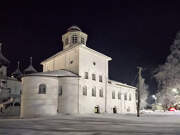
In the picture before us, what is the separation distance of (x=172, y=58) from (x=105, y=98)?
14.0 meters

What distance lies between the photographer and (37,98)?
30641 mm

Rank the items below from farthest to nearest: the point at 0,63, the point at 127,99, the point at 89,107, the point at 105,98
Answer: the point at 0,63 < the point at 127,99 < the point at 105,98 < the point at 89,107

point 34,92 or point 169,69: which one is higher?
point 169,69

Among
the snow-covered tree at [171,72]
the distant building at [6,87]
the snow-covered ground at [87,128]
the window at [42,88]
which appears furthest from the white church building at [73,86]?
the distant building at [6,87]

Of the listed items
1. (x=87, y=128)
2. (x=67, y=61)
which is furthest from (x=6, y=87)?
(x=87, y=128)

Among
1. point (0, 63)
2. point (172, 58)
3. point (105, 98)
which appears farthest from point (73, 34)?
point (0, 63)

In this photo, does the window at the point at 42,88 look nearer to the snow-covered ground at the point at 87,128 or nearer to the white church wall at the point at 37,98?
the white church wall at the point at 37,98

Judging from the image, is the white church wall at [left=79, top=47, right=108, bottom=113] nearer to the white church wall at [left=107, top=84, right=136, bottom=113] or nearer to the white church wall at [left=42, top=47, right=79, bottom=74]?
the white church wall at [left=42, top=47, right=79, bottom=74]

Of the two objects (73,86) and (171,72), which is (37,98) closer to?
(73,86)

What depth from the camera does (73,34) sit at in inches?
1606

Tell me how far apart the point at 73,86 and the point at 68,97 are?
190cm

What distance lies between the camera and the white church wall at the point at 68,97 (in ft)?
107

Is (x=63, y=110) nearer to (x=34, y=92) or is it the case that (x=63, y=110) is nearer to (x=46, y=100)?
(x=46, y=100)

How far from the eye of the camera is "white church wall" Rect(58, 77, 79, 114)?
3247cm
